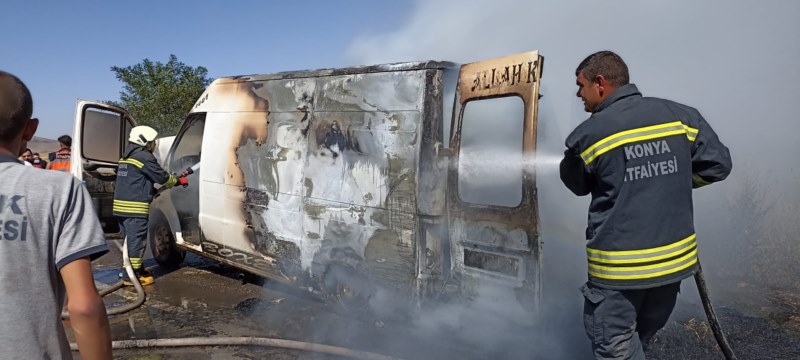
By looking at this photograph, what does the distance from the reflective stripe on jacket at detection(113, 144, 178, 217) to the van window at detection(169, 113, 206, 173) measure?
0.55m

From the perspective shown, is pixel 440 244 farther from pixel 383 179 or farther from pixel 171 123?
pixel 171 123

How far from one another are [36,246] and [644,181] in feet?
7.28

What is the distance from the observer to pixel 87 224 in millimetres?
1352

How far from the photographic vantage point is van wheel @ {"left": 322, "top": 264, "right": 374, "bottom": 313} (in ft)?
13.2

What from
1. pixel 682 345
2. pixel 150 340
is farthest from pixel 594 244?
pixel 150 340

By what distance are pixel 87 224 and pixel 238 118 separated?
12.5 feet

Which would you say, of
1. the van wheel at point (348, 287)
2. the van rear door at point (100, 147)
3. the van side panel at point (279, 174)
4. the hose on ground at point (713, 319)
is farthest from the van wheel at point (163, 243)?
the hose on ground at point (713, 319)

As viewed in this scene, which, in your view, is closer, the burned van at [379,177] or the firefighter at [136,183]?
the burned van at [379,177]

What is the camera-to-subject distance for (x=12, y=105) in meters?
1.30

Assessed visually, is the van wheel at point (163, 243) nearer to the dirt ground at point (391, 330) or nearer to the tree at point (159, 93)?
the dirt ground at point (391, 330)

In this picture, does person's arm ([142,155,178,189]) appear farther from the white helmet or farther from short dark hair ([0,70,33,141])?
short dark hair ([0,70,33,141])

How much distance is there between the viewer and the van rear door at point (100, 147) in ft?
20.0

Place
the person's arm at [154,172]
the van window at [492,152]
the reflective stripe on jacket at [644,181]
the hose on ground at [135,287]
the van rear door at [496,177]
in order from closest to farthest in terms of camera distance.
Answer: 1. the reflective stripe on jacket at [644,181]
2. the van rear door at [496,177]
3. the van window at [492,152]
4. the hose on ground at [135,287]
5. the person's arm at [154,172]

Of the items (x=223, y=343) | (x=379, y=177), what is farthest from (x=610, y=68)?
(x=223, y=343)
